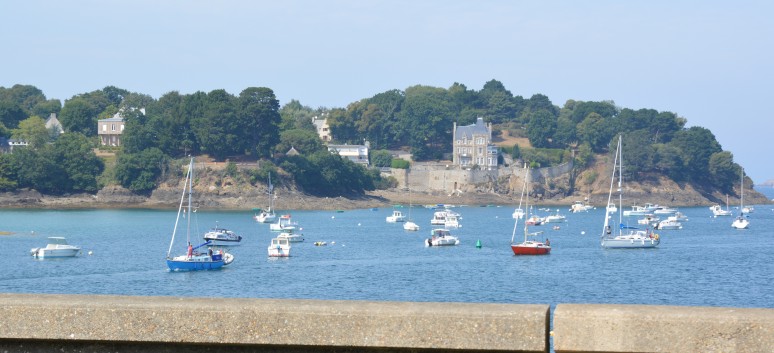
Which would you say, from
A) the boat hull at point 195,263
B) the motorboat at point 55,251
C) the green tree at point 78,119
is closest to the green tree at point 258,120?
the green tree at point 78,119

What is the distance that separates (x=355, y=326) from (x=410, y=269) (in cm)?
6145

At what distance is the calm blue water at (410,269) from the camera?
2120 inches

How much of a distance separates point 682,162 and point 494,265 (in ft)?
454

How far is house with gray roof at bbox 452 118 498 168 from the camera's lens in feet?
625

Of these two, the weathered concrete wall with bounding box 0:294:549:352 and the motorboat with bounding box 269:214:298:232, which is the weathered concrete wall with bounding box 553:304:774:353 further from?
the motorboat with bounding box 269:214:298:232

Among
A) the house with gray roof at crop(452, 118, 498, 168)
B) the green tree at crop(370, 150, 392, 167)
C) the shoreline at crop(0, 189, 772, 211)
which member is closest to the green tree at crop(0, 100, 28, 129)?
the shoreline at crop(0, 189, 772, 211)

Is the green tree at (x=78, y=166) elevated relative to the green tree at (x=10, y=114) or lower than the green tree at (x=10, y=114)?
lower

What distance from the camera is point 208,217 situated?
428 ft

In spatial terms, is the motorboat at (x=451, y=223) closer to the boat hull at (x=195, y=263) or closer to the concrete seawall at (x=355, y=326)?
the boat hull at (x=195, y=263)

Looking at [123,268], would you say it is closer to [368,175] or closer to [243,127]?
[243,127]

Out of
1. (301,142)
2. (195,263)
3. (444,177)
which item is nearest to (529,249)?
(195,263)

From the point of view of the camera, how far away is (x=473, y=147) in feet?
630

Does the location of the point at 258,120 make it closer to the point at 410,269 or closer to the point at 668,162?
the point at 668,162

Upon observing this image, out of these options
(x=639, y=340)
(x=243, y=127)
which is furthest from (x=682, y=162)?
(x=639, y=340)
